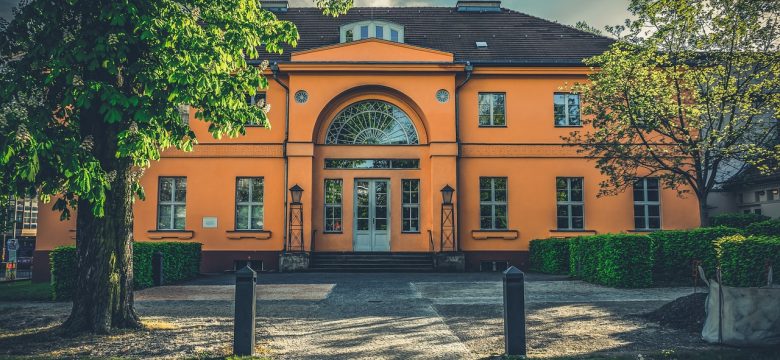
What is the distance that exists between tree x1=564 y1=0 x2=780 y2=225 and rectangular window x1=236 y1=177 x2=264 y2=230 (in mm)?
11203

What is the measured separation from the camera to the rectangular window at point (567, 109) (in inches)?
791

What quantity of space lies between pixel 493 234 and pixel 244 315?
14.1 meters

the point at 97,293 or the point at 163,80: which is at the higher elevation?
the point at 163,80

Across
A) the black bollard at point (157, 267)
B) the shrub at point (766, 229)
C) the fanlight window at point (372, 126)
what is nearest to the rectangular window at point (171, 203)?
the fanlight window at point (372, 126)

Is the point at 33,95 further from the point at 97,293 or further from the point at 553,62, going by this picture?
the point at 553,62

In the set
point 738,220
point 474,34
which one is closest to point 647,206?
point 738,220

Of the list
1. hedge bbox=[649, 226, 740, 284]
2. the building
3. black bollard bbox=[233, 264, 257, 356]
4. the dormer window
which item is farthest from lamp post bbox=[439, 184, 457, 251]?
black bollard bbox=[233, 264, 257, 356]

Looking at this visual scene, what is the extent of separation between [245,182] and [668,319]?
14913 mm

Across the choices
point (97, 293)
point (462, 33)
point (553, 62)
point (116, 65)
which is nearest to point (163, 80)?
point (116, 65)

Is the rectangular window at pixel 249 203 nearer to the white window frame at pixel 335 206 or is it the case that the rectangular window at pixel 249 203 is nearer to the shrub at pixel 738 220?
the white window frame at pixel 335 206

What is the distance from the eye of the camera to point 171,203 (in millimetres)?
19484

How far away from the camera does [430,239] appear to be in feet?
63.3

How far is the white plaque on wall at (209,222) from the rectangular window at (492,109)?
9918 mm

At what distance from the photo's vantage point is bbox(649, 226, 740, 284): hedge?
1223 cm
